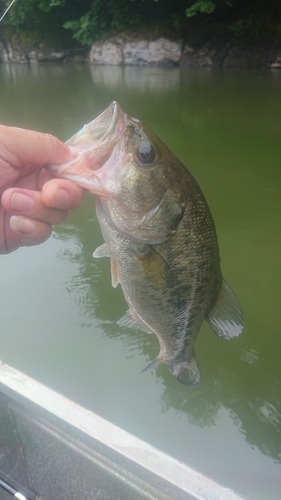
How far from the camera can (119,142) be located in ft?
4.40

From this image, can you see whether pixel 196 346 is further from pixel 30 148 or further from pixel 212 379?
pixel 30 148

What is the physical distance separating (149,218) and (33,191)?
45 centimetres

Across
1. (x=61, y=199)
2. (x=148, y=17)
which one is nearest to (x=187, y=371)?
(x=61, y=199)

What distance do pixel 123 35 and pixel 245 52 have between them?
7064 mm

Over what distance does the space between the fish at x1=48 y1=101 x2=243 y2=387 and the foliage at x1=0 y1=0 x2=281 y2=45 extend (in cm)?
1945

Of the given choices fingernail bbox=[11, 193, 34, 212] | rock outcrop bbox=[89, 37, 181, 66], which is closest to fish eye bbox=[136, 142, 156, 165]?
fingernail bbox=[11, 193, 34, 212]

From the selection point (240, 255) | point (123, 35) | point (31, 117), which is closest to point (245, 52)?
point (123, 35)

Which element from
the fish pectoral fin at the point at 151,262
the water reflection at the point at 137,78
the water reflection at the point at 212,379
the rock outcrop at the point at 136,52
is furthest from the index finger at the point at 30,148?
the rock outcrop at the point at 136,52

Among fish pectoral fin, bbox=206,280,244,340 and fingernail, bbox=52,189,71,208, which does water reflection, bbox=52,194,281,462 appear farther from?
fingernail, bbox=52,189,71,208

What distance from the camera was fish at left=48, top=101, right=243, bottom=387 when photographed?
1.34 metres

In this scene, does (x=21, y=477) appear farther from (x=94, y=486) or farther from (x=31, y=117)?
(x=31, y=117)

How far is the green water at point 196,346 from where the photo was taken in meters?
2.73

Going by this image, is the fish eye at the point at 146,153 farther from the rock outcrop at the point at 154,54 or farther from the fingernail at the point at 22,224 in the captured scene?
the rock outcrop at the point at 154,54

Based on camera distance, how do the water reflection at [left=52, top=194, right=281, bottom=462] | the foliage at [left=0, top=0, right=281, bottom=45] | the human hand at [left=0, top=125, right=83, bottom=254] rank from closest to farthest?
the human hand at [left=0, top=125, right=83, bottom=254] < the water reflection at [left=52, top=194, right=281, bottom=462] < the foliage at [left=0, top=0, right=281, bottom=45]
